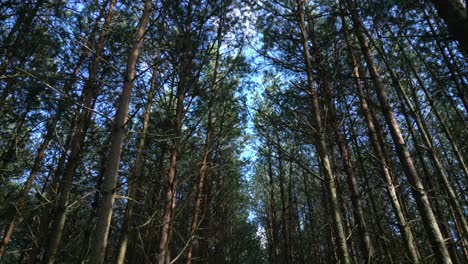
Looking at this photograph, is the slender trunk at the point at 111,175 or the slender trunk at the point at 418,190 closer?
the slender trunk at the point at 111,175

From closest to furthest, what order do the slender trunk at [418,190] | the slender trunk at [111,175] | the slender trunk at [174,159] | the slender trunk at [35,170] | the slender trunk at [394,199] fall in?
the slender trunk at [111,175]
the slender trunk at [418,190]
the slender trunk at [174,159]
the slender trunk at [394,199]
the slender trunk at [35,170]

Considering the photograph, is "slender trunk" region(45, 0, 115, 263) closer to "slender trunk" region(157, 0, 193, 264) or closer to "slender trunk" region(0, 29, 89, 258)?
"slender trunk" region(0, 29, 89, 258)

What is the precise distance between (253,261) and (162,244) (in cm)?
2014

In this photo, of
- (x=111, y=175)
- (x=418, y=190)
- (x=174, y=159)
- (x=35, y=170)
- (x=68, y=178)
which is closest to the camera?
(x=111, y=175)

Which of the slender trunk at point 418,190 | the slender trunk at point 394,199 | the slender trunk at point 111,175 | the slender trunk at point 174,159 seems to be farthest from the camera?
the slender trunk at point 394,199

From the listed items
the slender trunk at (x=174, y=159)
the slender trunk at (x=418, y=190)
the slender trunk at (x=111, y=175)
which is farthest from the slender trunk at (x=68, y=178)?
the slender trunk at (x=418, y=190)

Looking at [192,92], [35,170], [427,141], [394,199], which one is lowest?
[394,199]

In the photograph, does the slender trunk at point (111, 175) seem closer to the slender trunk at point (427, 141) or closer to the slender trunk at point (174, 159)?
the slender trunk at point (174, 159)

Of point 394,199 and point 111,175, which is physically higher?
point 394,199

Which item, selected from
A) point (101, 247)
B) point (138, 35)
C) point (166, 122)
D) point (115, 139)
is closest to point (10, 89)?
point (166, 122)

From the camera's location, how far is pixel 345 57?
255 inches

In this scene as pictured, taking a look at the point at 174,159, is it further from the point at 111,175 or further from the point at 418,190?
the point at 418,190

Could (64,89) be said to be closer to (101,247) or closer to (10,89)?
(10,89)

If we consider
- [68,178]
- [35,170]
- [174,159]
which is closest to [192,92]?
[174,159]
